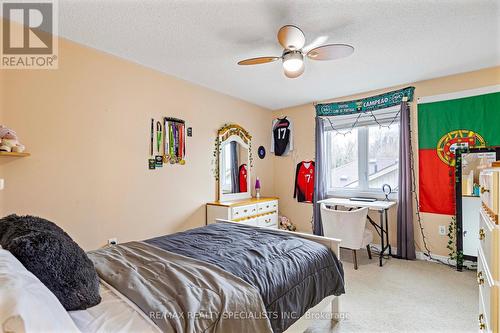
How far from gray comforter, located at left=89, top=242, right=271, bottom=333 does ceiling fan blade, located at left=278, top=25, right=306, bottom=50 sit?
1.72 metres

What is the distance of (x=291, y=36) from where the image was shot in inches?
79.3

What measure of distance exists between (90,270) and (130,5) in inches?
71.8

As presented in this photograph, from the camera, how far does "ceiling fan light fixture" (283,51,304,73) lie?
2.33 metres

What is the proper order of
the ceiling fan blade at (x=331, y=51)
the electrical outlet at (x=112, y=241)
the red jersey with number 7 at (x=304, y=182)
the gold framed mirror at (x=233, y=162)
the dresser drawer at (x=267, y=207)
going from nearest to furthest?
the ceiling fan blade at (x=331, y=51)
the electrical outlet at (x=112, y=241)
the gold framed mirror at (x=233, y=162)
the dresser drawer at (x=267, y=207)
the red jersey with number 7 at (x=304, y=182)

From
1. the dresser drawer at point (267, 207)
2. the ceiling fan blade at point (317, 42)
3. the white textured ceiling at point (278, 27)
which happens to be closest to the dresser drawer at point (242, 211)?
the dresser drawer at point (267, 207)

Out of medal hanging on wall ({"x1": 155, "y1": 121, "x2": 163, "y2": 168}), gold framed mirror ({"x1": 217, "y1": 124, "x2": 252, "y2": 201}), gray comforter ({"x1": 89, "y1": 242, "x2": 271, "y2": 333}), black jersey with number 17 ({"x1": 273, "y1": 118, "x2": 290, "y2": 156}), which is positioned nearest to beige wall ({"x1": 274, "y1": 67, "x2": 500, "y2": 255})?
black jersey with number 17 ({"x1": 273, "y1": 118, "x2": 290, "y2": 156})

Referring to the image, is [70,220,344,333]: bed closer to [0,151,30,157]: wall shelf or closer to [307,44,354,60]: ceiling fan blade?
[0,151,30,157]: wall shelf

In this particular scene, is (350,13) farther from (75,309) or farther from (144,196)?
(144,196)

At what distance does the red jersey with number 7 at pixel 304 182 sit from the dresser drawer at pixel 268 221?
23.5 inches

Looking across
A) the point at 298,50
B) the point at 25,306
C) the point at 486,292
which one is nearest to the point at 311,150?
the point at 298,50

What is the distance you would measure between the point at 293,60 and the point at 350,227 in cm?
201

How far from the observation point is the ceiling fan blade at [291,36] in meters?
1.94

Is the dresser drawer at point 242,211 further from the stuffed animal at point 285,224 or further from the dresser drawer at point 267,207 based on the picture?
the stuffed animal at point 285,224

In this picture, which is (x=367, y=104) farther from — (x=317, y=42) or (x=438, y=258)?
(x=438, y=258)
